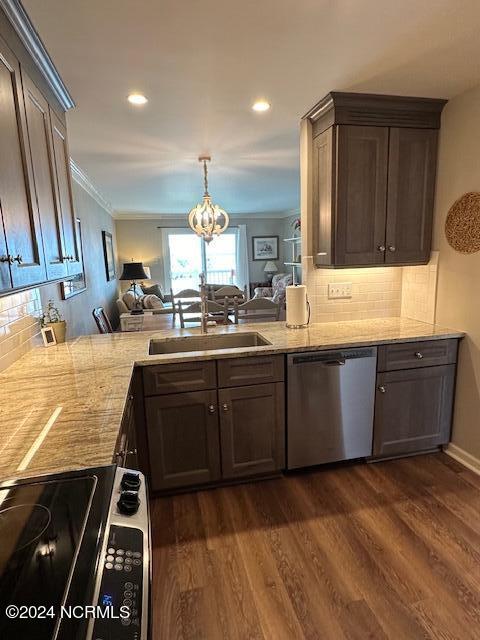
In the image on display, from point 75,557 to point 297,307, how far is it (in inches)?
83.3

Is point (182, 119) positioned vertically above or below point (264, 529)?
above

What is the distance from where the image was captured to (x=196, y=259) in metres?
8.95

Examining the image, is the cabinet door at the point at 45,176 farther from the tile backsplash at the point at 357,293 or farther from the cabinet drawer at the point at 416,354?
the cabinet drawer at the point at 416,354

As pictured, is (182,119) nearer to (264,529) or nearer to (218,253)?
(264,529)

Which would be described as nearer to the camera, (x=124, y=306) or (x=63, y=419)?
(x=63, y=419)

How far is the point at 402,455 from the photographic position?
8.43 ft

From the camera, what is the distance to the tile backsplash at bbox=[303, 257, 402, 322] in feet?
9.09

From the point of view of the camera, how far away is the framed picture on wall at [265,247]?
9188 millimetres

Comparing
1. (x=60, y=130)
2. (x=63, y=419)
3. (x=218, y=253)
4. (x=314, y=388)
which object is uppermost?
(x=60, y=130)

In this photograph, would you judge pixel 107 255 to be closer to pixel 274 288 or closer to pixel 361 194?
pixel 274 288

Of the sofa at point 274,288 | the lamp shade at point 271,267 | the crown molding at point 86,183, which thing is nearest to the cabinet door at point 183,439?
the crown molding at point 86,183

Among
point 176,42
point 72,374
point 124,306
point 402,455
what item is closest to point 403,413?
point 402,455

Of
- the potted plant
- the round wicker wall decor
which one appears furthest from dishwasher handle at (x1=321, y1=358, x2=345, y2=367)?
the potted plant

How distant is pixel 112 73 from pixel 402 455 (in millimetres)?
2913
